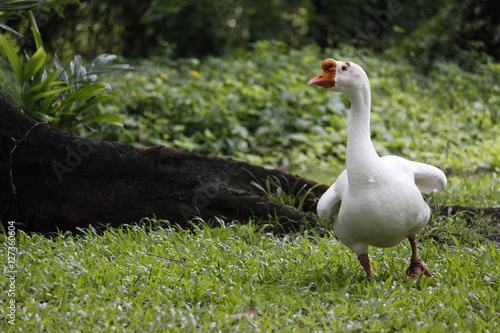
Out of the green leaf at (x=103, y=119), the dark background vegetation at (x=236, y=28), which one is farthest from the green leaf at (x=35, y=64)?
the dark background vegetation at (x=236, y=28)

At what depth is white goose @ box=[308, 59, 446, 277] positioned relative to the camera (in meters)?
3.09

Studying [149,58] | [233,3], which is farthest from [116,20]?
[233,3]

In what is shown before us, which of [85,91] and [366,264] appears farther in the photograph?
[85,91]

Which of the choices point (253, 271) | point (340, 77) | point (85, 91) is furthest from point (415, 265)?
point (85, 91)

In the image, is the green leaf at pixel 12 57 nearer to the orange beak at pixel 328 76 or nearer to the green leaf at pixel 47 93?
the green leaf at pixel 47 93

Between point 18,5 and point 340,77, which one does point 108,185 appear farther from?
point 340,77

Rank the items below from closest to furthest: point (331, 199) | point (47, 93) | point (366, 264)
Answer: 1. point (366, 264)
2. point (331, 199)
3. point (47, 93)

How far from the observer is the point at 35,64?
4.53 metres

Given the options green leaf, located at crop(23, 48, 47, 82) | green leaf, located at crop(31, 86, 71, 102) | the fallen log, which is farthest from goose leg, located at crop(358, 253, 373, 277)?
green leaf, located at crop(23, 48, 47, 82)

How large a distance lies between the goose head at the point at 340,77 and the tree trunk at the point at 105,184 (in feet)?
4.96

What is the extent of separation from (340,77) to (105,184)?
206 cm

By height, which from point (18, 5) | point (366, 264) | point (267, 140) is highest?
point (18, 5)

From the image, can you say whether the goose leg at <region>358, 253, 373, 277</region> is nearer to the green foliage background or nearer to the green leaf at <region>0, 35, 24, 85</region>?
the green foliage background

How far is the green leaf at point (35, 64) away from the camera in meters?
4.52
